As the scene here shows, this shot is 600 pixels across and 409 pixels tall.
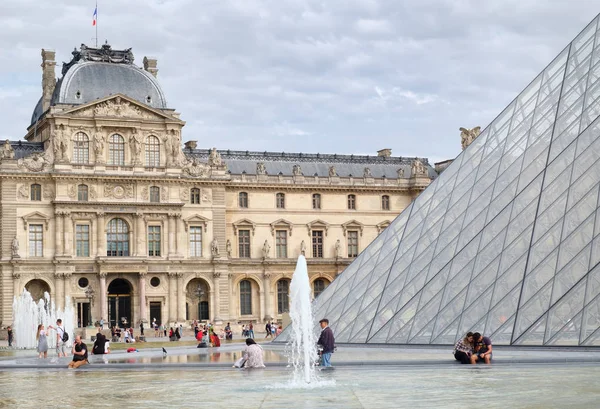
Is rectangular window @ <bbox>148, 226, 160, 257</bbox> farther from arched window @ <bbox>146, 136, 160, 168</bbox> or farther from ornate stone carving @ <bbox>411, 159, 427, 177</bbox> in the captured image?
ornate stone carving @ <bbox>411, 159, 427, 177</bbox>

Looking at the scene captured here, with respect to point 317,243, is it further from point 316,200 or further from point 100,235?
point 100,235

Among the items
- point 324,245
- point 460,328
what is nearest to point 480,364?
point 460,328

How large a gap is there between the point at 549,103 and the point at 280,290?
40.4 meters

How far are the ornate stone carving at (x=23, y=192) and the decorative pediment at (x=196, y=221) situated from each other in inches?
375

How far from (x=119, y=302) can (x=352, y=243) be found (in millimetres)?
16558

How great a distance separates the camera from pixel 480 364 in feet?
65.3

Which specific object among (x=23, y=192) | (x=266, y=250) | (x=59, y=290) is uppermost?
(x=23, y=192)

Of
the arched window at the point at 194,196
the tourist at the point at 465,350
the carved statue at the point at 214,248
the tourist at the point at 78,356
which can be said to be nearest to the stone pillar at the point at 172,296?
the carved statue at the point at 214,248

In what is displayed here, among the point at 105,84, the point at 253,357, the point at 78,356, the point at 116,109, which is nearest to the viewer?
the point at 253,357

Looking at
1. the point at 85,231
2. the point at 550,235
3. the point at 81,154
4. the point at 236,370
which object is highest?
the point at 81,154

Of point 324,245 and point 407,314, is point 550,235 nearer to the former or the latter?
point 407,314

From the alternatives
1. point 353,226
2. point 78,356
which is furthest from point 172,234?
point 78,356

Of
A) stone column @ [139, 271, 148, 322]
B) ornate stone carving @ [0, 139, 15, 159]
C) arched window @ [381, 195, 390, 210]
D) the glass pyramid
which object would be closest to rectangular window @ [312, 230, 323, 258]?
arched window @ [381, 195, 390, 210]

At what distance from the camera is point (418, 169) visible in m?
70.2
